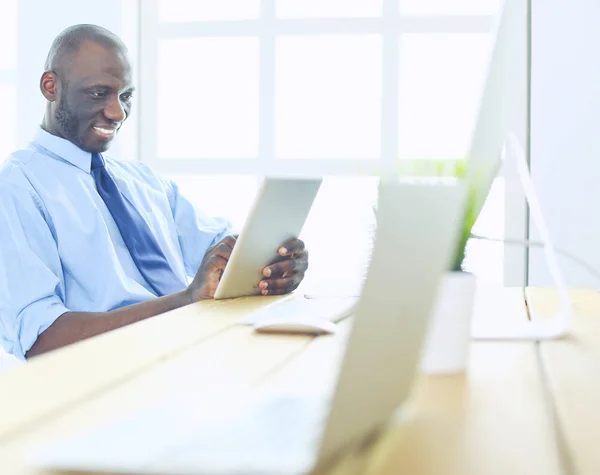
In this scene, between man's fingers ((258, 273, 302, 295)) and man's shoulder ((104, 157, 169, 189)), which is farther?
man's shoulder ((104, 157, 169, 189))

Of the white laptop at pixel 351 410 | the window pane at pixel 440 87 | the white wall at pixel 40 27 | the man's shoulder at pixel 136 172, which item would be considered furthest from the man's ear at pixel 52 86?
the white laptop at pixel 351 410

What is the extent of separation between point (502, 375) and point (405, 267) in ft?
1.36

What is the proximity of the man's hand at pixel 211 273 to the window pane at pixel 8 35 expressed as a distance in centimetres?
249

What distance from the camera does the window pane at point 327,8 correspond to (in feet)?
12.1

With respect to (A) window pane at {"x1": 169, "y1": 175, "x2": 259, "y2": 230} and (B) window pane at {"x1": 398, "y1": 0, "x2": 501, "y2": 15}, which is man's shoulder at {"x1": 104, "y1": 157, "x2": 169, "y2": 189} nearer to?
(A) window pane at {"x1": 169, "y1": 175, "x2": 259, "y2": 230}

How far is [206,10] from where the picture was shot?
152 inches

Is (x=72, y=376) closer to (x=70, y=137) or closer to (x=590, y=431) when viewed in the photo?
(x=590, y=431)

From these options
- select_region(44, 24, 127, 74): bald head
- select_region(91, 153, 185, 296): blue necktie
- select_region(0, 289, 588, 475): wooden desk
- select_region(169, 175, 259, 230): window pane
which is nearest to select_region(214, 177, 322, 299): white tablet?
select_region(0, 289, 588, 475): wooden desk

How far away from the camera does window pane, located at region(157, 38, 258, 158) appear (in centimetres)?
385

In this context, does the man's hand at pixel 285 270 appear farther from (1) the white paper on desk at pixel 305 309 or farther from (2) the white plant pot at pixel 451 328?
(2) the white plant pot at pixel 451 328

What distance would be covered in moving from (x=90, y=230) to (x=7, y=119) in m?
2.04

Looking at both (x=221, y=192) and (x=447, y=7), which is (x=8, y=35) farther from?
(x=447, y=7)

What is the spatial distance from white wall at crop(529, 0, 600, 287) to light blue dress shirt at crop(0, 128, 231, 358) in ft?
5.64

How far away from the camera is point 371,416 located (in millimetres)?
666
